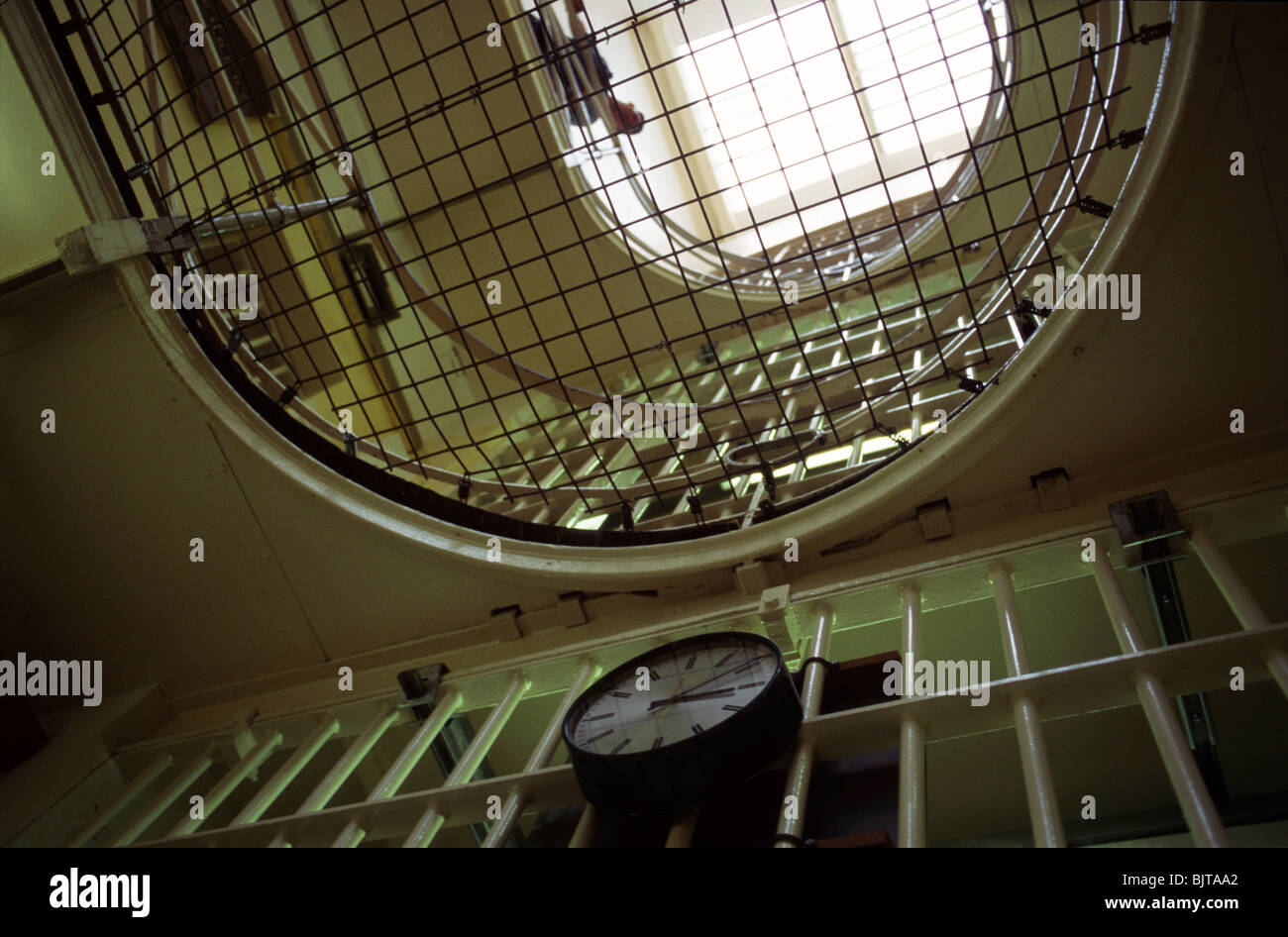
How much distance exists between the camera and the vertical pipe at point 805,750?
118cm

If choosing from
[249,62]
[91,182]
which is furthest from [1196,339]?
[249,62]

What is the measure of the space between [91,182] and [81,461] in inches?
20.8

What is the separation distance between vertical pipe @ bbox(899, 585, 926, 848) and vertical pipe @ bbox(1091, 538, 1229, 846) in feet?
0.81

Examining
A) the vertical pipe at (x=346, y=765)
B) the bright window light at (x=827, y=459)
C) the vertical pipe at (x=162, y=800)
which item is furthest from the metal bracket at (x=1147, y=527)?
the vertical pipe at (x=162, y=800)

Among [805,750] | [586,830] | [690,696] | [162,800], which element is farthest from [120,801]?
[805,750]

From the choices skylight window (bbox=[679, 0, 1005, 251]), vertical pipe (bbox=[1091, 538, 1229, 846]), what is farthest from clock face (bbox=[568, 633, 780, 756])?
skylight window (bbox=[679, 0, 1005, 251])

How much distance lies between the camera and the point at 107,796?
6.65 feet

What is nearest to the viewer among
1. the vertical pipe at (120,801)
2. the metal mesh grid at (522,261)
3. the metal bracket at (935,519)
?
the metal bracket at (935,519)

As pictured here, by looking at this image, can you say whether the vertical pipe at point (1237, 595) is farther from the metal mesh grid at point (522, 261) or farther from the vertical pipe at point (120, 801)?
the vertical pipe at point (120, 801)

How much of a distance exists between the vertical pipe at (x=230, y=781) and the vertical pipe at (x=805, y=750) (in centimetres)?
98

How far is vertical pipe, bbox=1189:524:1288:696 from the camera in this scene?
113 cm
